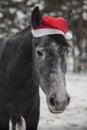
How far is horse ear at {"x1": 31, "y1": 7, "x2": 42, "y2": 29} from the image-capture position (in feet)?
11.7

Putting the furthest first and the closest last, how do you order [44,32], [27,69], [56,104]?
[27,69], [44,32], [56,104]

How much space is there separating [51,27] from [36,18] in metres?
0.20

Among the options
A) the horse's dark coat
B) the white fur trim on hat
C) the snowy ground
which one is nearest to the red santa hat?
the white fur trim on hat

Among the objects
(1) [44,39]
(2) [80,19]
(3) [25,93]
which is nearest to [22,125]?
(3) [25,93]

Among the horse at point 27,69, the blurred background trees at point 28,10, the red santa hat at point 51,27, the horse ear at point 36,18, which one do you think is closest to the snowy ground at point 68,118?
the horse at point 27,69

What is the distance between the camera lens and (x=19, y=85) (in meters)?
3.97

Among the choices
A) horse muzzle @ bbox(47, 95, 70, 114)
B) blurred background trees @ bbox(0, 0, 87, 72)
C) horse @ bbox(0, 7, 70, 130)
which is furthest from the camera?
blurred background trees @ bbox(0, 0, 87, 72)

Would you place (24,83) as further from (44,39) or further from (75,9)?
(75,9)

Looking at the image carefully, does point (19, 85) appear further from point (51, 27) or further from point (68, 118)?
point (68, 118)

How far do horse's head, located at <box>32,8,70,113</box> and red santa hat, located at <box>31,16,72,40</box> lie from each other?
0.05 meters

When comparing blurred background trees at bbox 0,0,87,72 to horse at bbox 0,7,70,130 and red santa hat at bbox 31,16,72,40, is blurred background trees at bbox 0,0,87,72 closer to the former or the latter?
horse at bbox 0,7,70,130

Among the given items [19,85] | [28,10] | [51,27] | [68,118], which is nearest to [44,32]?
[51,27]

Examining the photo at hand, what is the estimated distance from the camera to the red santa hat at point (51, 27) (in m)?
3.63

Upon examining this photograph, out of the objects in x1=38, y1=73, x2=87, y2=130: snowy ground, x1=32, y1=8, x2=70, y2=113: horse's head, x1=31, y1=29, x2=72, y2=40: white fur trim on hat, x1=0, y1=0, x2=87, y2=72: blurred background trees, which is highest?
x1=31, y1=29, x2=72, y2=40: white fur trim on hat
